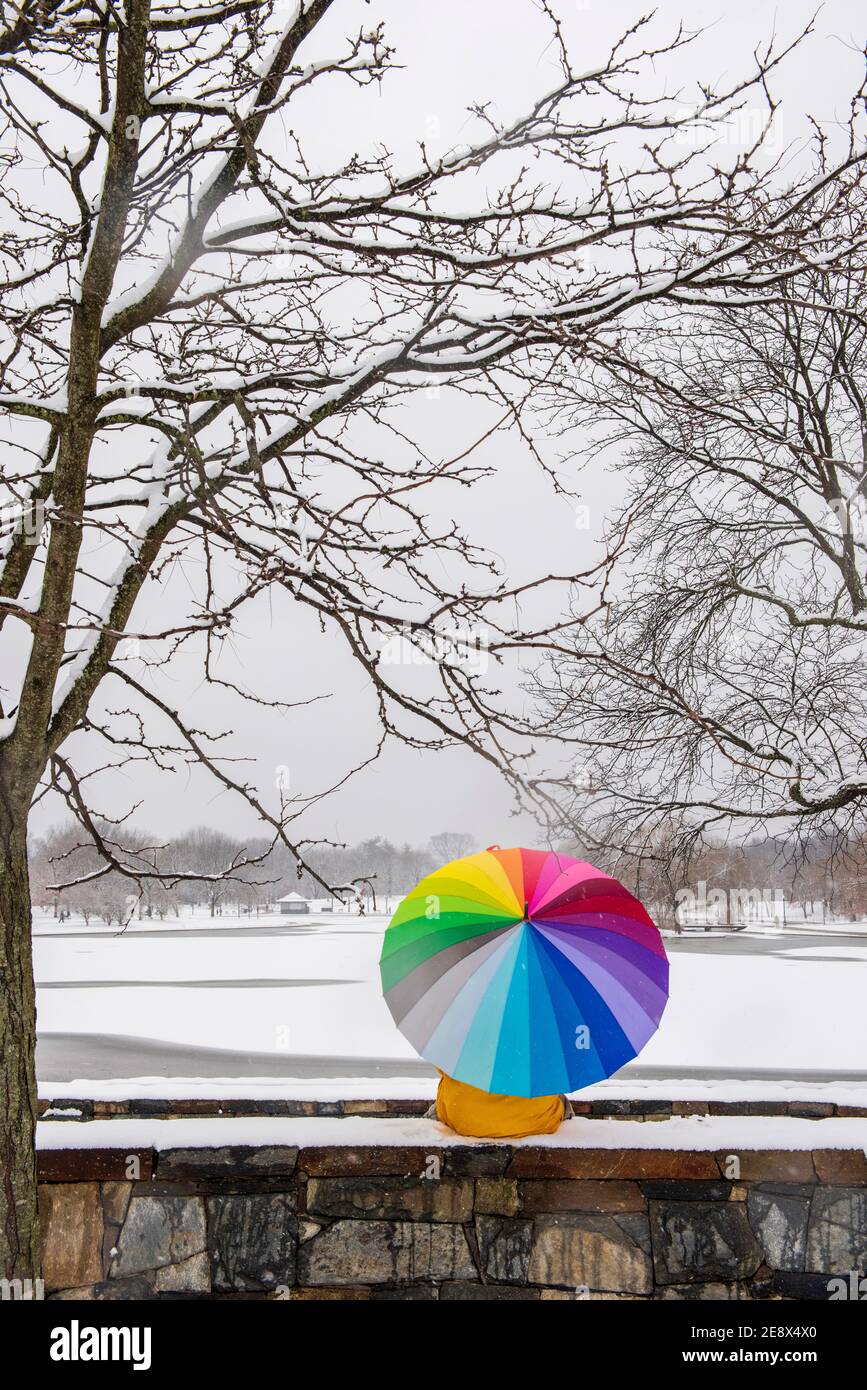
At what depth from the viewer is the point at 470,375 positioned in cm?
374

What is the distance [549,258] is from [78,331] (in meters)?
1.64

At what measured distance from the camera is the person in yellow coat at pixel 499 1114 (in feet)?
12.5

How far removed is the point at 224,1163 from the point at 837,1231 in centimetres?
234

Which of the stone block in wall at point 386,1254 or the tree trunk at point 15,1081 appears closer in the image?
the tree trunk at point 15,1081

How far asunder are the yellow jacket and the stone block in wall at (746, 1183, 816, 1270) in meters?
0.81

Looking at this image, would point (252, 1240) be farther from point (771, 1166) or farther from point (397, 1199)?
point (771, 1166)

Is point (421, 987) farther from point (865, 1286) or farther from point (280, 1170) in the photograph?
point (865, 1286)

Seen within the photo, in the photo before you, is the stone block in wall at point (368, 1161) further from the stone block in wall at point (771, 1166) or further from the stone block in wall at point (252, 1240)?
the stone block in wall at point (771, 1166)

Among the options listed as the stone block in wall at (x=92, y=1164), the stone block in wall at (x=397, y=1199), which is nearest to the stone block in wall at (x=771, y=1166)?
the stone block in wall at (x=397, y=1199)

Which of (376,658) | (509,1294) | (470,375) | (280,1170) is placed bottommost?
(509,1294)

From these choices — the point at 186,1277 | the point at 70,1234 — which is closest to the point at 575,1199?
the point at 186,1277

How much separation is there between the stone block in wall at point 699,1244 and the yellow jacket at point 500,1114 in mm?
513

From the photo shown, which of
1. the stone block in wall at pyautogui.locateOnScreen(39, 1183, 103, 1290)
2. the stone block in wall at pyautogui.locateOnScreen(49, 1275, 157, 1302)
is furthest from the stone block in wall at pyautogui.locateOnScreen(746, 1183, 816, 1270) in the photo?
the stone block in wall at pyautogui.locateOnScreen(39, 1183, 103, 1290)
